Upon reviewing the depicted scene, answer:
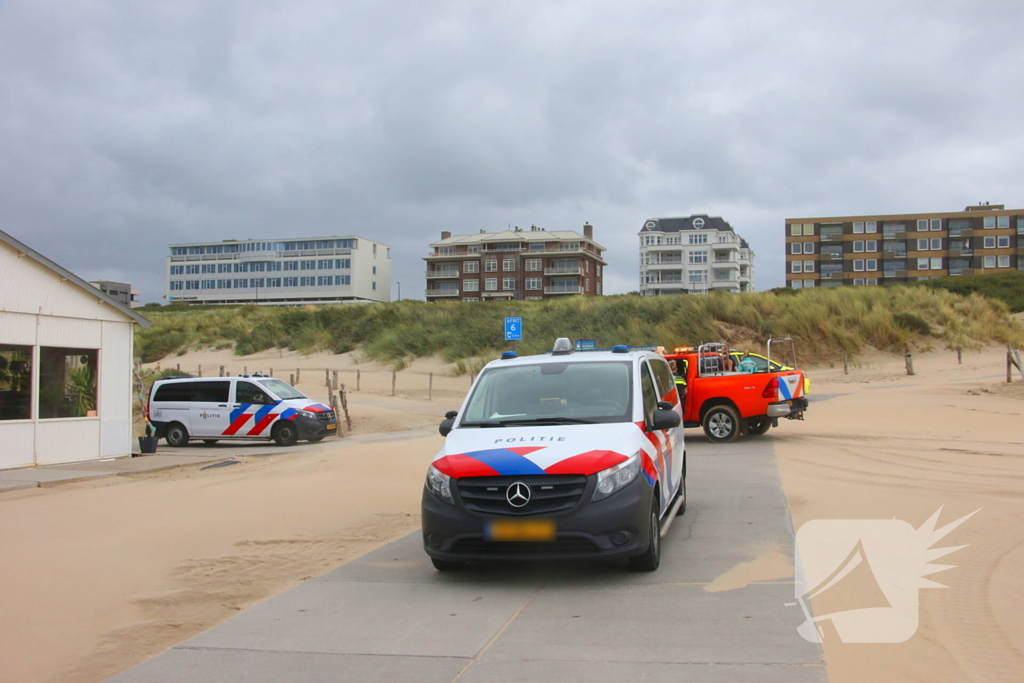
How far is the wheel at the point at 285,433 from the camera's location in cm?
2062

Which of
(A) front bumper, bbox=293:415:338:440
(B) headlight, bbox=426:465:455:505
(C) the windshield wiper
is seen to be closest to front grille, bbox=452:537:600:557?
(B) headlight, bbox=426:465:455:505

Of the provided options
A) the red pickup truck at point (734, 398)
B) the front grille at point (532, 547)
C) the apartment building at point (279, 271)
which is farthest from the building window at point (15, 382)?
the apartment building at point (279, 271)

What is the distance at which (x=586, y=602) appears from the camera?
238 inches

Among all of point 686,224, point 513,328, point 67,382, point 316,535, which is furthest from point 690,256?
point 316,535

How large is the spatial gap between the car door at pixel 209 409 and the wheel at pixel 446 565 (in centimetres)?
1537

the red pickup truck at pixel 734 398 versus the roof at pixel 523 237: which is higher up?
the roof at pixel 523 237

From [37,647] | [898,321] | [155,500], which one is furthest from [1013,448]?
[898,321]

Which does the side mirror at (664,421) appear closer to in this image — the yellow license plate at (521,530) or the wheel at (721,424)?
the yellow license plate at (521,530)

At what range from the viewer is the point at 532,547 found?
20.6 feet

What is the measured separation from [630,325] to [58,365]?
35527 mm

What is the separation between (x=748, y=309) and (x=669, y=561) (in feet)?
131

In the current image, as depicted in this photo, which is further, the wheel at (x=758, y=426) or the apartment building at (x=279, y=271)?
the apartment building at (x=279, y=271)

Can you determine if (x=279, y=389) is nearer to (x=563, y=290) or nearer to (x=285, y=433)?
(x=285, y=433)

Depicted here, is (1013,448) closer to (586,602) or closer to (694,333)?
(586,602)
